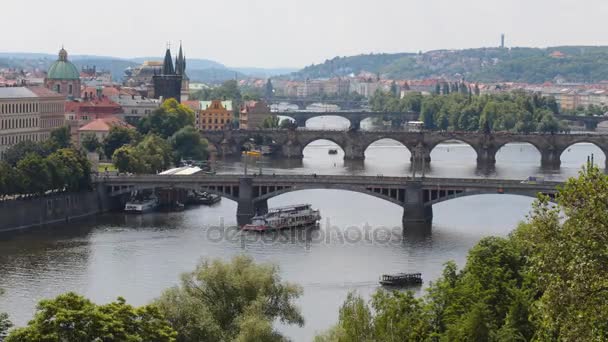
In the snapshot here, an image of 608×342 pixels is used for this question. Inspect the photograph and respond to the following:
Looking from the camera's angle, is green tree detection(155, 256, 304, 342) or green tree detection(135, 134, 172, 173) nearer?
green tree detection(155, 256, 304, 342)

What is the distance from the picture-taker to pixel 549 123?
125 metres

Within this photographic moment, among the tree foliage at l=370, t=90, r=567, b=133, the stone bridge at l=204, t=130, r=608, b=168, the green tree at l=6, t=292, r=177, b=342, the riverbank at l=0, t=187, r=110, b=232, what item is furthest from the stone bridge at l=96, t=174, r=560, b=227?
the tree foliage at l=370, t=90, r=567, b=133

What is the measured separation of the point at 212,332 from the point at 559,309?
12123 millimetres

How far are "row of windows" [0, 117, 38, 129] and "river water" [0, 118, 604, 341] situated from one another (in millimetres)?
15445

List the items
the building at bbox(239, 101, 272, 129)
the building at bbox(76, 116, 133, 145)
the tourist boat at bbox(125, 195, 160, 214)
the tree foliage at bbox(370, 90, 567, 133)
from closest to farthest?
the tourist boat at bbox(125, 195, 160, 214)
the building at bbox(76, 116, 133, 145)
the tree foliage at bbox(370, 90, 567, 133)
the building at bbox(239, 101, 272, 129)

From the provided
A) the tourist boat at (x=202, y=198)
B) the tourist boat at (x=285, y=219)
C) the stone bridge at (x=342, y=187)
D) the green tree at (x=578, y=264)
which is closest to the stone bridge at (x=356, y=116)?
the tourist boat at (x=202, y=198)

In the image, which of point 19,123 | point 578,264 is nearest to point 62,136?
point 19,123

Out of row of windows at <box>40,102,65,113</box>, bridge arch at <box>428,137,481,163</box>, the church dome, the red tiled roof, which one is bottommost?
bridge arch at <box>428,137,481,163</box>

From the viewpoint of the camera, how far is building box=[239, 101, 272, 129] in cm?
12638

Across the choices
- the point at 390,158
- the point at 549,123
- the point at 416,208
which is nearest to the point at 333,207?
the point at 416,208

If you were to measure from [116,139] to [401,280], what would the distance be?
39.6 metres

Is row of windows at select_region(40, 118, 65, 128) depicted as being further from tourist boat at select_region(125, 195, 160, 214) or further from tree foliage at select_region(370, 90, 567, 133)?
tree foliage at select_region(370, 90, 567, 133)

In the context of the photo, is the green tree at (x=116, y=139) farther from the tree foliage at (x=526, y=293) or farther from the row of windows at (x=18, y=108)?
the tree foliage at (x=526, y=293)

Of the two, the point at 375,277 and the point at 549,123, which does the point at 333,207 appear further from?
the point at 549,123
